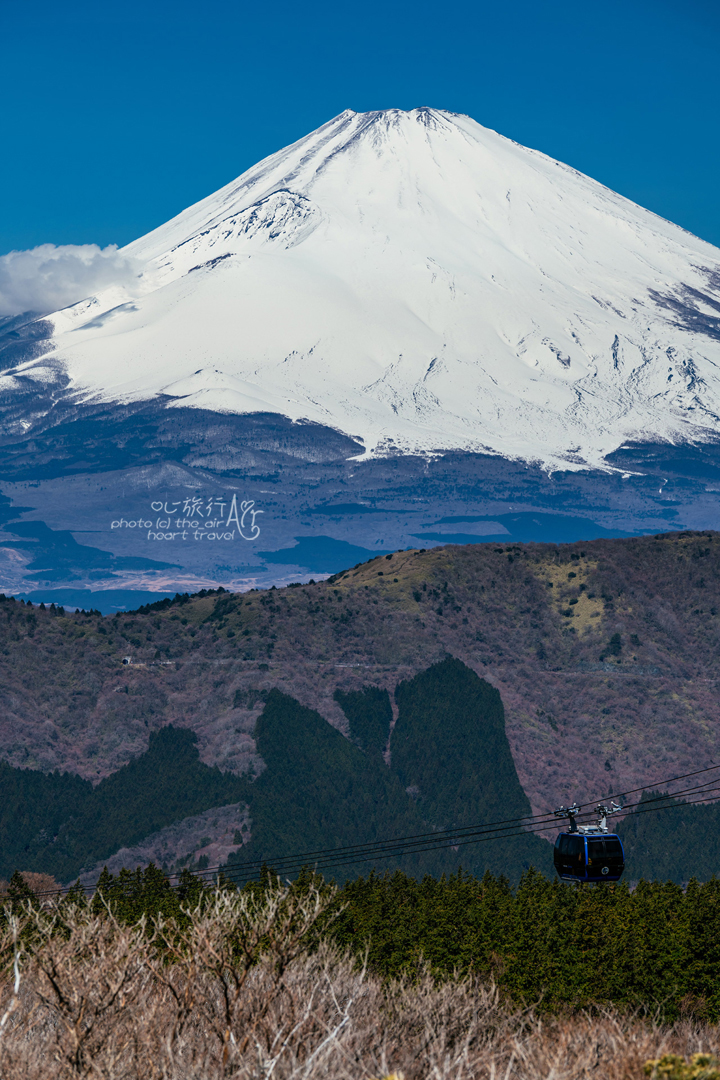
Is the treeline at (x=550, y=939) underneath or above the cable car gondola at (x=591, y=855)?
underneath

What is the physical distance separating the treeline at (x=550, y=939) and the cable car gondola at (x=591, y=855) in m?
9.28

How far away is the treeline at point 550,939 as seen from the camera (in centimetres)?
10162

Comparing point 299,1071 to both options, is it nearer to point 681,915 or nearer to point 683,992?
point 683,992

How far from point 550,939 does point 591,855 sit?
76.4 ft

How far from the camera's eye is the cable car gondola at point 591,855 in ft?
300

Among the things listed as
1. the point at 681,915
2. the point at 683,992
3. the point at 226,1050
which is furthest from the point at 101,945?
the point at 681,915

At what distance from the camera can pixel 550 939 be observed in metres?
111

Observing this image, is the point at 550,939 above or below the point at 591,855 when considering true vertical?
below

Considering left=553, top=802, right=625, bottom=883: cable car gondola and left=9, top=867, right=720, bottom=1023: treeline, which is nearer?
left=553, top=802, right=625, bottom=883: cable car gondola

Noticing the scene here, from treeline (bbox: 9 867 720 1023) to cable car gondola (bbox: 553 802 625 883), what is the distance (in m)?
9.28

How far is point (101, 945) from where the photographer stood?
62812 mm

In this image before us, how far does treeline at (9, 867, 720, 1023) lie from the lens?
102 meters

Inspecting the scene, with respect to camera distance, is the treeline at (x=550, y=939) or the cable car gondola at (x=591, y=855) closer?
the cable car gondola at (x=591, y=855)

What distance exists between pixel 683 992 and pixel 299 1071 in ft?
212
